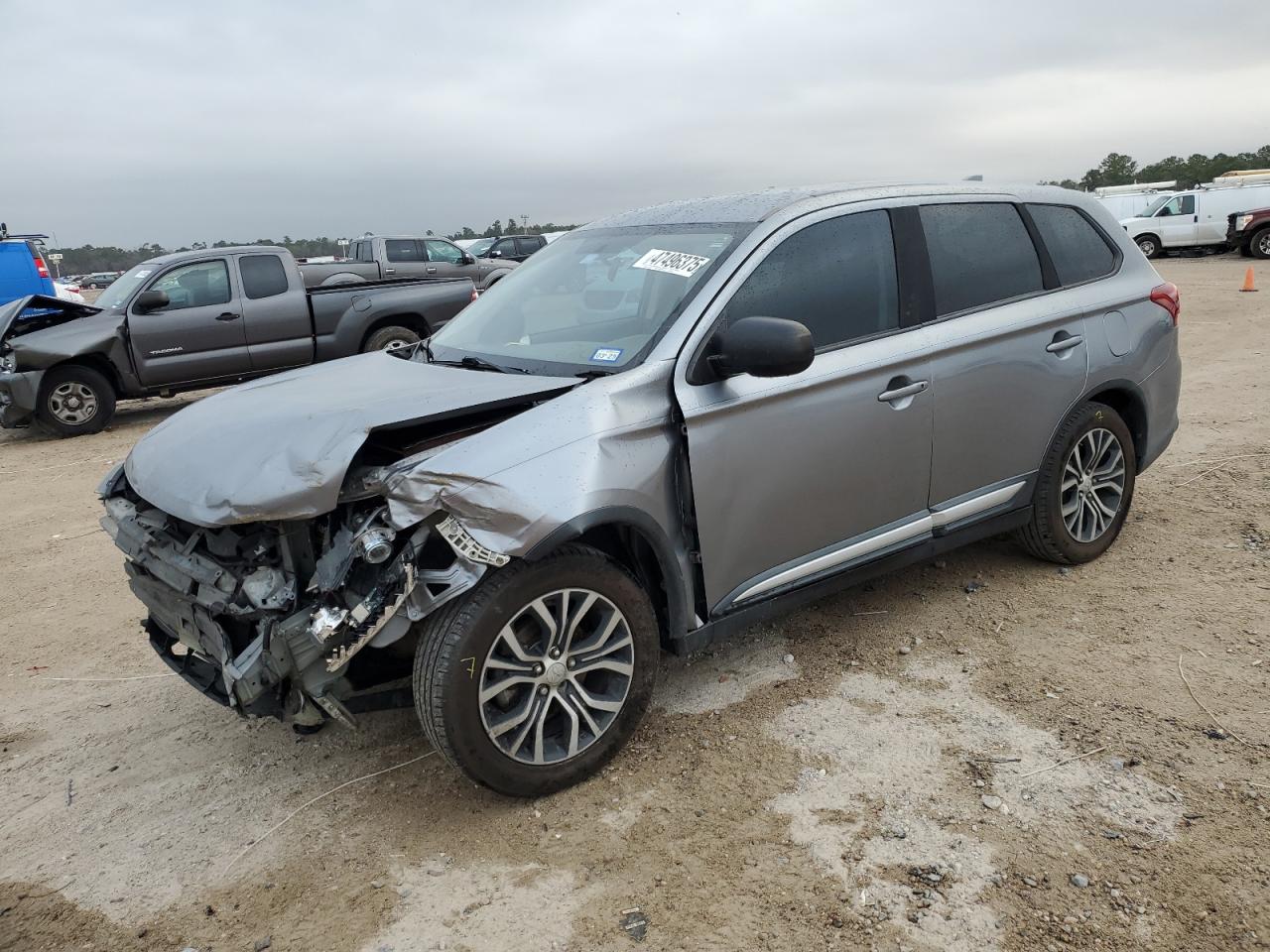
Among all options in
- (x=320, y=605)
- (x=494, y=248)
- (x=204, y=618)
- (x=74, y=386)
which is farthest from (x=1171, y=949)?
(x=494, y=248)

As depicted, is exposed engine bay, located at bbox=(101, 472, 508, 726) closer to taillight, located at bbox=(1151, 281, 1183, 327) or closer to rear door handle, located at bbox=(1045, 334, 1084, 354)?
rear door handle, located at bbox=(1045, 334, 1084, 354)

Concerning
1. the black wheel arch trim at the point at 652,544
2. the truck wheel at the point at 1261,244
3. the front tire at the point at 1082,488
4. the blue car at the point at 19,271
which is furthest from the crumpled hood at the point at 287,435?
the truck wheel at the point at 1261,244

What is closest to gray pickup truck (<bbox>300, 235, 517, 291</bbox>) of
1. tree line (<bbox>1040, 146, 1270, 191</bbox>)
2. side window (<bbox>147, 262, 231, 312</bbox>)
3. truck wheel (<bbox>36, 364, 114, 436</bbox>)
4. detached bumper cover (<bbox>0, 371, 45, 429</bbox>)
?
side window (<bbox>147, 262, 231, 312</bbox>)

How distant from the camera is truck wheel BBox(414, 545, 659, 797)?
273 cm

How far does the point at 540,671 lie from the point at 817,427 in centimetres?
131

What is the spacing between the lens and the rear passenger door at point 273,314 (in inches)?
414

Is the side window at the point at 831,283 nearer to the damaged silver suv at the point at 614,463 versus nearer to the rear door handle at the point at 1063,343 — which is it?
the damaged silver suv at the point at 614,463

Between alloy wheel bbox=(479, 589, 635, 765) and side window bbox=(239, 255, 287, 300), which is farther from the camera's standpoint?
side window bbox=(239, 255, 287, 300)

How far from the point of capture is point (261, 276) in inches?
422

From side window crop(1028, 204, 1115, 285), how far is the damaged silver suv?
2 cm

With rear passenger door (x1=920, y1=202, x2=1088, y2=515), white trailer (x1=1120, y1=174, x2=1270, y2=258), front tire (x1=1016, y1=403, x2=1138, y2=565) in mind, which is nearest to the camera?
rear passenger door (x1=920, y1=202, x2=1088, y2=515)

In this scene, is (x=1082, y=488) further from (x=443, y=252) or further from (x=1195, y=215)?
(x=1195, y=215)

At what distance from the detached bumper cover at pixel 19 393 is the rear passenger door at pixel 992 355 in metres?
9.15

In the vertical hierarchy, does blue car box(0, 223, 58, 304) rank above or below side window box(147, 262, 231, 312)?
above
